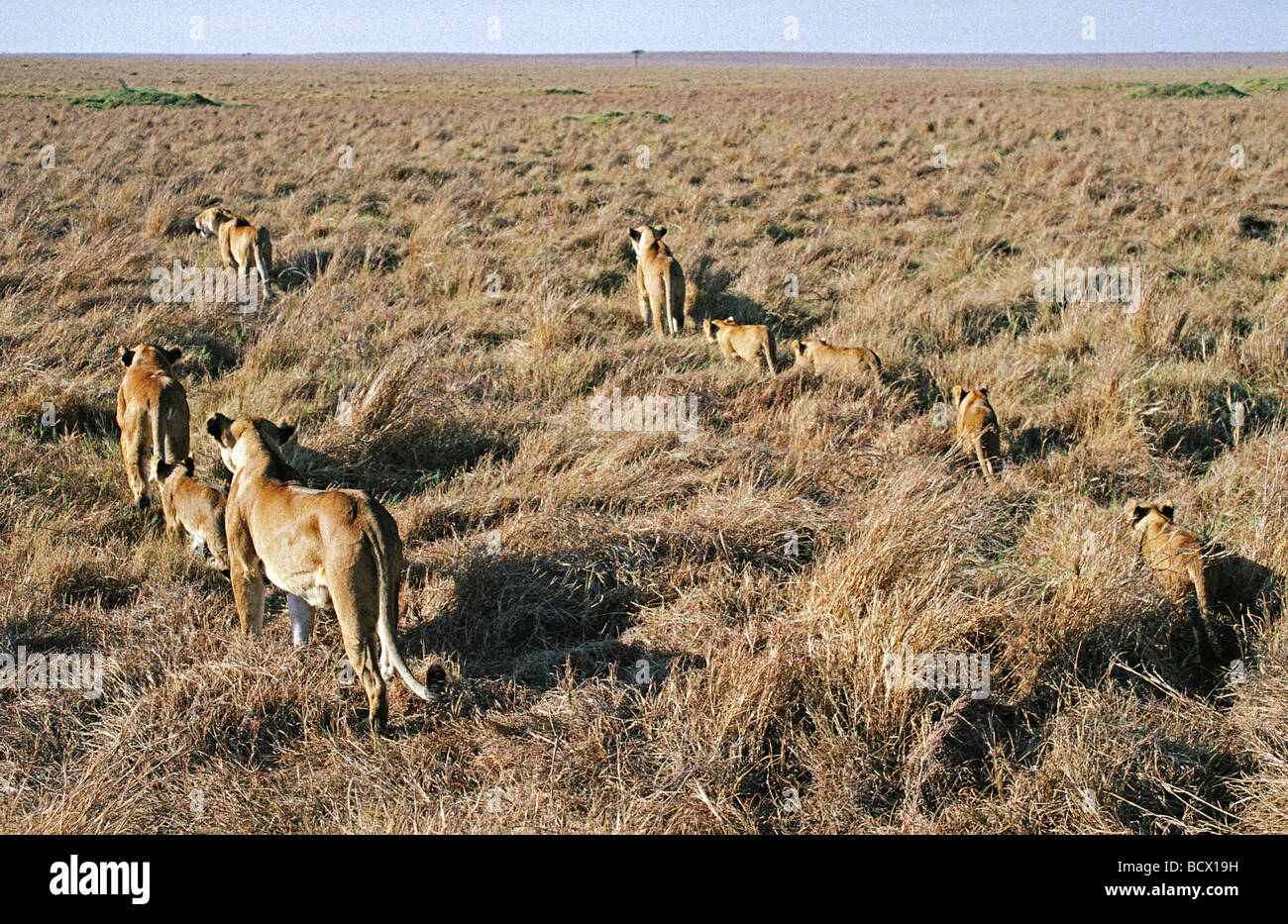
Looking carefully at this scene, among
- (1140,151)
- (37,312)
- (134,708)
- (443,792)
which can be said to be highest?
(1140,151)

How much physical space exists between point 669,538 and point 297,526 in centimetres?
191

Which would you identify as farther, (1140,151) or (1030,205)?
(1140,151)

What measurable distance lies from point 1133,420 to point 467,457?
4472mm

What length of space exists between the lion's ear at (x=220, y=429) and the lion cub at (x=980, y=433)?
4.17 meters

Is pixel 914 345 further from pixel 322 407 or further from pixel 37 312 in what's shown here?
pixel 37 312

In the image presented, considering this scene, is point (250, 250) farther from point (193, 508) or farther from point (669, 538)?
point (669, 538)

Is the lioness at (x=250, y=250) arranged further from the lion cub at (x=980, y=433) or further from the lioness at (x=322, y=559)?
the lion cub at (x=980, y=433)

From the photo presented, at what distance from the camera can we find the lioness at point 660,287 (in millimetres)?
8492

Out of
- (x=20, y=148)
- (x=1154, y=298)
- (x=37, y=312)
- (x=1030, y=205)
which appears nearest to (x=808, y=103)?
(x=1030, y=205)

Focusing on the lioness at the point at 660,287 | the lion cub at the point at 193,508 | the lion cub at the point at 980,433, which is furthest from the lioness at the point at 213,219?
the lion cub at the point at 980,433

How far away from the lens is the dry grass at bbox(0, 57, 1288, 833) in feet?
10.2

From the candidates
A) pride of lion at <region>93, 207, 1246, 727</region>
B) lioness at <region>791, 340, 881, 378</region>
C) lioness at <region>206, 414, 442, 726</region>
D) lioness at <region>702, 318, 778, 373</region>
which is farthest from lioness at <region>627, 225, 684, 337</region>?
lioness at <region>206, 414, 442, 726</region>

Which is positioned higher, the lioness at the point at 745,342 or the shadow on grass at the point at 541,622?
the lioness at the point at 745,342

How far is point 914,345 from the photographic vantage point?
26.9 ft
